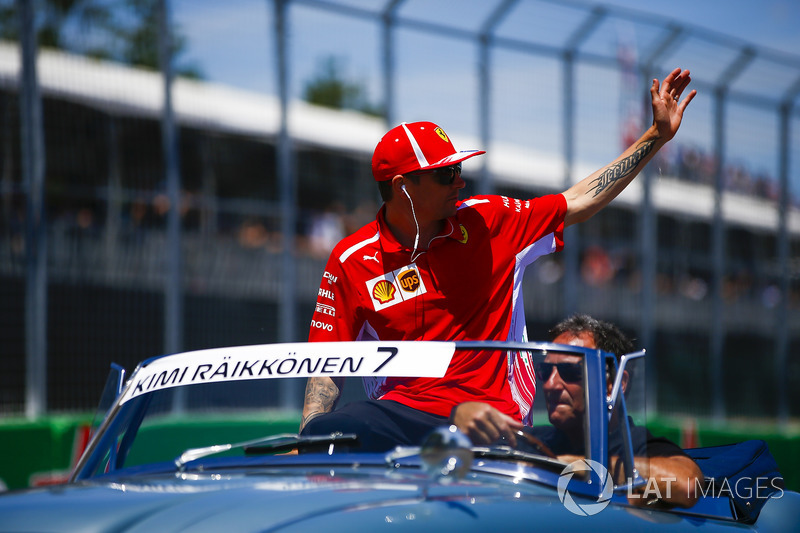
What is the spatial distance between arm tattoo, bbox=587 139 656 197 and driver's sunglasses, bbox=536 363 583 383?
5.68 feet

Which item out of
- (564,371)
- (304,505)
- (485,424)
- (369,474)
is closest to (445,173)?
(564,371)

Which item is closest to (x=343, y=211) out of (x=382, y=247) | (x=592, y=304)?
(x=592, y=304)

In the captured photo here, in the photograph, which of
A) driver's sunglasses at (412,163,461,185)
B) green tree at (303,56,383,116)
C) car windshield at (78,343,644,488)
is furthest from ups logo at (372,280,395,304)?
green tree at (303,56,383,116)

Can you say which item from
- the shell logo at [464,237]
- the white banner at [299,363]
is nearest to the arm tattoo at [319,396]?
the white banner at [299,363]

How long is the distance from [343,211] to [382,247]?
6.77 meters

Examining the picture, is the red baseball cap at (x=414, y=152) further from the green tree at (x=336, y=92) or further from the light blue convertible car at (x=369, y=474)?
the green tree at (x=336, y=92)

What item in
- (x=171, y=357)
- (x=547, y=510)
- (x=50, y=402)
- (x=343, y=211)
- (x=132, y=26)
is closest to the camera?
(x=547, y=510)

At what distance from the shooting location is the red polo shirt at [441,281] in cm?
414

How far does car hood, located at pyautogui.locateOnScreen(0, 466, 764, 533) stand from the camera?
223 cm

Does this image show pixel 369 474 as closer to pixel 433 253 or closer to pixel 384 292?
pixel 384 292

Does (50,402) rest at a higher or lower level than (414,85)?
lower

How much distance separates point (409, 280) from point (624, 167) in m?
1.07

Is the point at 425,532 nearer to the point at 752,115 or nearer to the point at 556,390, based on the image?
the point at 556,390

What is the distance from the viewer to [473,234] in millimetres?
4297
